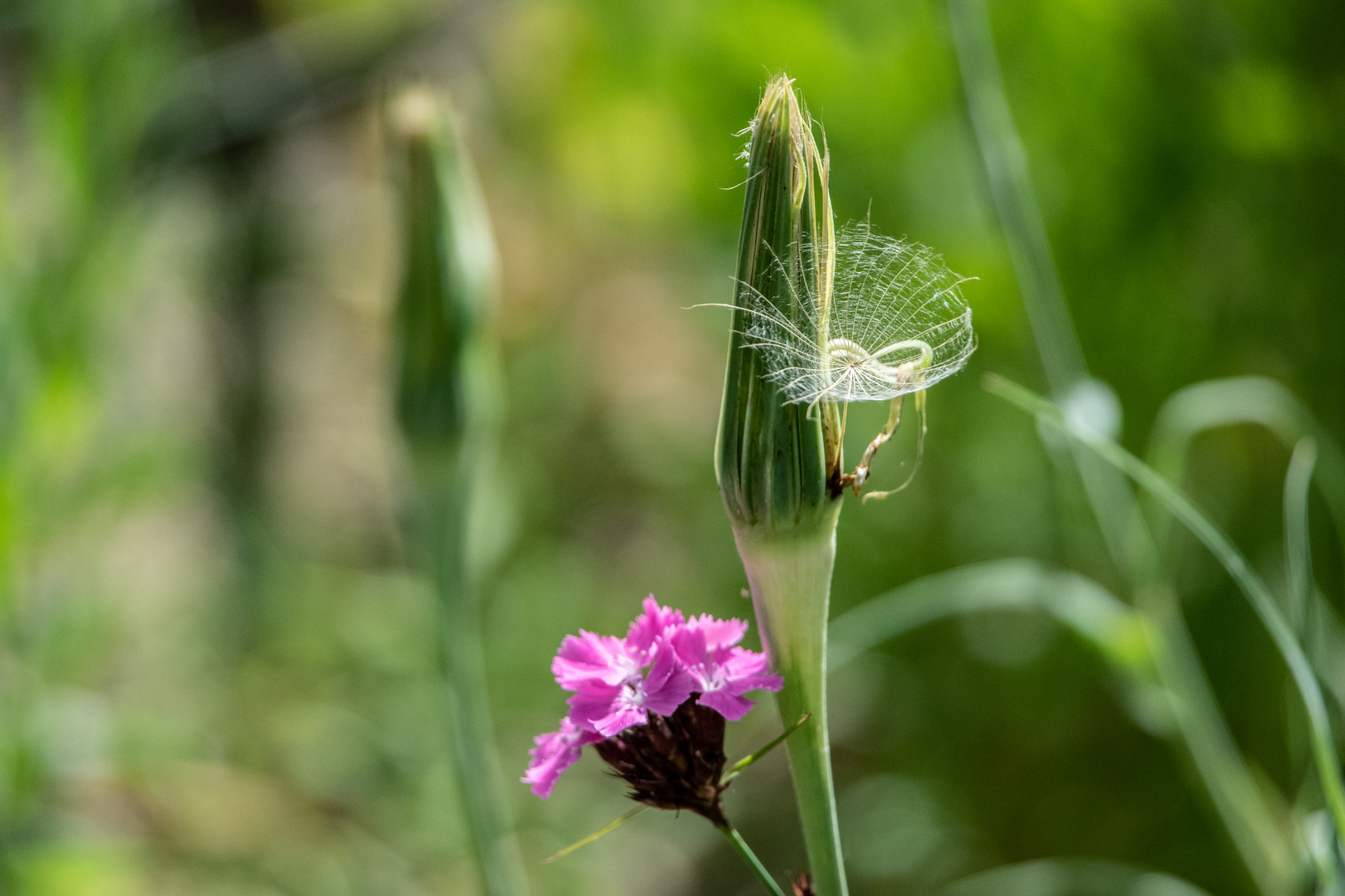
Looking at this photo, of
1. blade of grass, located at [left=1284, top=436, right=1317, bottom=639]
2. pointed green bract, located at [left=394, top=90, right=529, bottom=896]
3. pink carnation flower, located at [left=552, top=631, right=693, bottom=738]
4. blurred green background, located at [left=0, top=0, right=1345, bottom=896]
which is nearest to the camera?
pink carnation flower, located at [left=552, top=631, right=693, bottom=738]

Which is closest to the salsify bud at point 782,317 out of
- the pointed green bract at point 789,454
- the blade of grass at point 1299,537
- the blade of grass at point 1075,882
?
the pointed green bract at point 789,454

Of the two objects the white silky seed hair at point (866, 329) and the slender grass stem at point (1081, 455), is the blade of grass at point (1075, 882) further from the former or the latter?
the white silky seed hair at point (866, 329)

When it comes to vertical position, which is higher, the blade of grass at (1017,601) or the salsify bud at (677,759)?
the blade of grass at (1017,601)

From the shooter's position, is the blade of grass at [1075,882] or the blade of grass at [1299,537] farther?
the blade of grass at [1075,882]

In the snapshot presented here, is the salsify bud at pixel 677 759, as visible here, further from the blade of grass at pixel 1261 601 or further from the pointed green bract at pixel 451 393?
the pointed green bract at pixel 451 393

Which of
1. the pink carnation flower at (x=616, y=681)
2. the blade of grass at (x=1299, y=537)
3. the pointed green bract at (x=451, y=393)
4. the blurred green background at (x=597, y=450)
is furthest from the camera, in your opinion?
the blurred green background at (x=597, y=450)

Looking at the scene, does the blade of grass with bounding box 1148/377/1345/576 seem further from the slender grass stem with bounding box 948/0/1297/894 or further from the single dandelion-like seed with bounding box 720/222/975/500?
the single dandelion-like seed with bounding box 720/222/975/500

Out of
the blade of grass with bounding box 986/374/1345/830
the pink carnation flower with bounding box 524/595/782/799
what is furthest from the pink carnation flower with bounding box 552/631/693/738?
the blade of grass with bounding box 986/374/1345/830

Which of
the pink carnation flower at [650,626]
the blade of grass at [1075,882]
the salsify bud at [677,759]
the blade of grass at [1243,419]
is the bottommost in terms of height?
the blade of grass at [1075,882]

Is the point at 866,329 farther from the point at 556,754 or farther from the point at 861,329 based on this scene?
the point at 556,754

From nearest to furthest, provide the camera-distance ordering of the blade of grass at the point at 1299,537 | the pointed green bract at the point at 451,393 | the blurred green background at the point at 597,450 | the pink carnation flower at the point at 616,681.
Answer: the pink carnation flower at the point at 616,681 < the blade of grass at the point at 1299,537 < the pointed green bract at the point at 451,393 < the blurred green background at the point at 597,450
